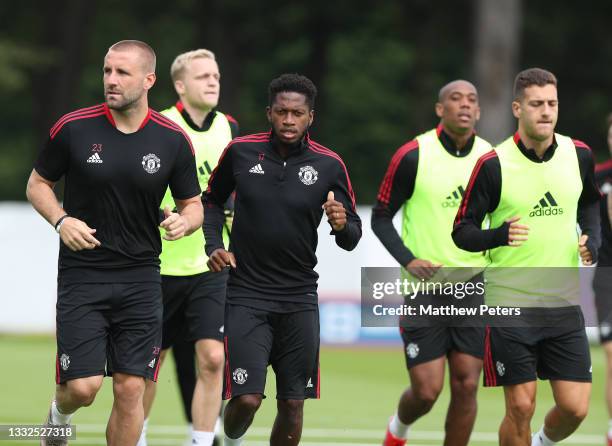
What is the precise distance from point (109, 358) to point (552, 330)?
9.09ft

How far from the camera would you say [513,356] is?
9.04m

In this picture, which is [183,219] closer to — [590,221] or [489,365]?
[489,365]

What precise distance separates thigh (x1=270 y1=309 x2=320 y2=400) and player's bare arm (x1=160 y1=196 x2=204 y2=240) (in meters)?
0.78

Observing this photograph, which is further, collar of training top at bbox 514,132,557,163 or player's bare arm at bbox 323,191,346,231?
collar of training top at bbox 514,132,557,163

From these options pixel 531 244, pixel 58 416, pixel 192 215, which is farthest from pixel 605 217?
pixel 58 416

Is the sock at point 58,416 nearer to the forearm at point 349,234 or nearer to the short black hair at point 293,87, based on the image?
the forearm at point 349,234

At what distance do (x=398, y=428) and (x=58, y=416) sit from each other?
9.31ft

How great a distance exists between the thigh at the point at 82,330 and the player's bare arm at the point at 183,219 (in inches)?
21.0

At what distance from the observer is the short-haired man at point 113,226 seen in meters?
8.59

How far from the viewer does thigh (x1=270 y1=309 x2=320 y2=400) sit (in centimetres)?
900

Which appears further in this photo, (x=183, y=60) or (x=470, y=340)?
(x=183, y=60)

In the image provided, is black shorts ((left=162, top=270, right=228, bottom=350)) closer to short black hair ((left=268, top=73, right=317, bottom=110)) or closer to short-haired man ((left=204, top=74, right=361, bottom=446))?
short-haired man ((left=204, top=74, right=361, bottom=446))

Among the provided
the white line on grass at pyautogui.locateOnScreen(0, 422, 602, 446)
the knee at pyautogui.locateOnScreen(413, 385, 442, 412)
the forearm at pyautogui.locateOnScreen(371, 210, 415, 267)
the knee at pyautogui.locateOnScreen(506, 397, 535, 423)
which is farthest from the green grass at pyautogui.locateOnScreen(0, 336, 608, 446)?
the knee at pyautogui.locateOnScreen(506, 397, 535, 423)

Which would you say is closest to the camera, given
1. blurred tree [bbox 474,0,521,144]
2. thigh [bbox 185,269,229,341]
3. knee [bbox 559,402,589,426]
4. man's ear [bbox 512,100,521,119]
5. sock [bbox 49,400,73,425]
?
sock [bbox 49,400,73,425]
